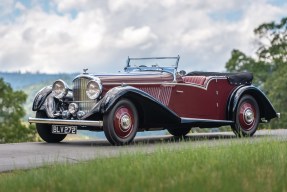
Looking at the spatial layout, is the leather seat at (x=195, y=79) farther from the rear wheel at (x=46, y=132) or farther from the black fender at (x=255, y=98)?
the rear wheel at (x=46, y=132)

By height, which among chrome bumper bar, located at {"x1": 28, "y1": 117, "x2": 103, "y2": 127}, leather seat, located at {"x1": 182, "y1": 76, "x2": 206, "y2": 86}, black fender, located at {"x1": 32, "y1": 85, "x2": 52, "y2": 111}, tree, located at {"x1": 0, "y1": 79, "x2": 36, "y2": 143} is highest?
leather seat, located at {"x1": 182, "y1": 76, "x2": 206, "y2": 86}

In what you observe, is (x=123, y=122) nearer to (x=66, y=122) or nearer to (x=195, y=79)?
(x=66, y=122)

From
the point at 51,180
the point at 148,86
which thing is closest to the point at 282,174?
the point at 51,180

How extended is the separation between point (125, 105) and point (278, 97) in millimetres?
33494

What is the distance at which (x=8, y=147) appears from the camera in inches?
396

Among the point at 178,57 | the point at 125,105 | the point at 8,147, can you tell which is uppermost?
the point at 178,57

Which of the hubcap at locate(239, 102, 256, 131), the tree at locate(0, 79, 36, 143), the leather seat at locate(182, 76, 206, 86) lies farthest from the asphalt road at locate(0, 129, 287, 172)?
the tree at locate(0, 79, 36, 143)

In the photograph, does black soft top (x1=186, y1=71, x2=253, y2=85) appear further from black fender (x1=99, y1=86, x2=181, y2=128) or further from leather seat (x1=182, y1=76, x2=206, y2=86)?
black fender (x1=99, y1=86, x2=181, y2=128)

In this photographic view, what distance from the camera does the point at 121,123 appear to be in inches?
379

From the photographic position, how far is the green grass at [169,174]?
4.68 m

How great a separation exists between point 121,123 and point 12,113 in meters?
31.1

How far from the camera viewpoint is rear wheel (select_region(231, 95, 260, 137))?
11.5m

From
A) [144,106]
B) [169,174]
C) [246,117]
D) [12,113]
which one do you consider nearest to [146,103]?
[144,106]

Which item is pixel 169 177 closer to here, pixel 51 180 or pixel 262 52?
pixel 51 180
